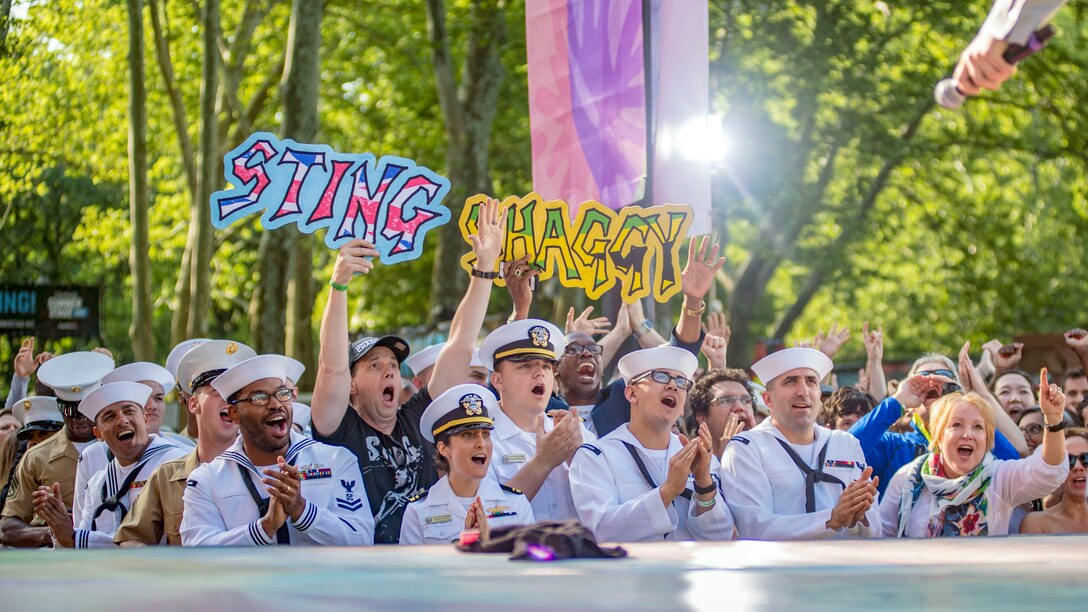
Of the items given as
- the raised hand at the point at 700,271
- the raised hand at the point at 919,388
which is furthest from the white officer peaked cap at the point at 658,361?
the raised hand at the point at 919,388

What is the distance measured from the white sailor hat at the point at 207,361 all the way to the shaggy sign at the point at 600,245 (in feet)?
4.69

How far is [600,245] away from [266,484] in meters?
2.67

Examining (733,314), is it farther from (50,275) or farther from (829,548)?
(829,548)

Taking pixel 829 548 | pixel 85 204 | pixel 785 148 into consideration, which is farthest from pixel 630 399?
pixel 85 204

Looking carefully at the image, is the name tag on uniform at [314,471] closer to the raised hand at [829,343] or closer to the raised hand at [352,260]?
the raised hand at [352,260]

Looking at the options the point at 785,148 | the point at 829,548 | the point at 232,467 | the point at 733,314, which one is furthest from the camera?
the point at 733,314

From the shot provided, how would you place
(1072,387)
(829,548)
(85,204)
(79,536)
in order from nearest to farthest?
1. (829,548)
2. (79,536)
3. (1072,387)
4. (85,204)

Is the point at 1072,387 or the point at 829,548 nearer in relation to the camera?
the point at 829,548

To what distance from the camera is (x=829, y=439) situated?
580 centimetres

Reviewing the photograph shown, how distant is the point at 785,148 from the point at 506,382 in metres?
16.8

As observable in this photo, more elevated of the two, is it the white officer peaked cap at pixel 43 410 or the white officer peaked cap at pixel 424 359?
the white officer peaked cap at pixel 424 359

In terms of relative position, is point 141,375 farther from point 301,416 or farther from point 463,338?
point 463,338

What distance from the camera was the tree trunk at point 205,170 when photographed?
17375 mm

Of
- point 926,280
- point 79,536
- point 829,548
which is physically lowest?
point 79,536
